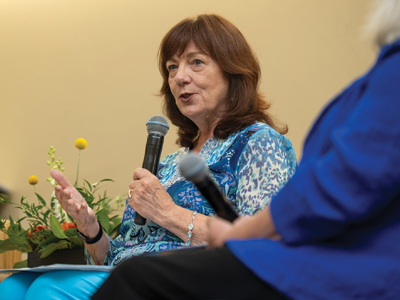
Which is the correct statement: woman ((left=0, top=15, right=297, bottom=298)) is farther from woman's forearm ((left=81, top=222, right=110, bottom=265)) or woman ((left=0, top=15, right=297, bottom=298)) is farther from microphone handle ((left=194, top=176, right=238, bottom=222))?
microphone handle ((left=194, top=176, right=238, bottom=222))

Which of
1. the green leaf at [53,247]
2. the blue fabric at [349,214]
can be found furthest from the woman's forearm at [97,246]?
the blue fabric at [349,214]

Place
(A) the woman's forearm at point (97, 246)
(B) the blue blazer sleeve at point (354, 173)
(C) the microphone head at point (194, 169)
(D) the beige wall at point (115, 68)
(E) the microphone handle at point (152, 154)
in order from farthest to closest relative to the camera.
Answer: (D) the beige wall at point (115, 68) → (A) the woman's forearm at point (97, 246) → (E) the microphone handle at point (152, 154) → (C) the microphone head at point (194, 169) → (B) the blue blazer sleeve at point (354, 173)

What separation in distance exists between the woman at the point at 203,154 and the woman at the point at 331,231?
1.87 ft

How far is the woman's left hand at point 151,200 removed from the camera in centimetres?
137

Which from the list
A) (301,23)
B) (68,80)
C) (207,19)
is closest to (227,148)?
(207,19)

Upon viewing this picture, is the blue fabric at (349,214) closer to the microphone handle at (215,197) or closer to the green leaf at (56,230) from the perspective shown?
the microphone handle at (215,197)

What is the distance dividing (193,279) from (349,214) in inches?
9.7

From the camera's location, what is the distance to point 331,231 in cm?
62

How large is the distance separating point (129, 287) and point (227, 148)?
849 millimetres

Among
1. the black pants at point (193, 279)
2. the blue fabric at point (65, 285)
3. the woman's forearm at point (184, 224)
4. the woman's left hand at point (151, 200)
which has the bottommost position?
the blue fabric at point (65, 285)

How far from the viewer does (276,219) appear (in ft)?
2.16

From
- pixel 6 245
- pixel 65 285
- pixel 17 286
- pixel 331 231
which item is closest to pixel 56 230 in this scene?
pixel 6 245

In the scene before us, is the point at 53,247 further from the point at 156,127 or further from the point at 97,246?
the point at 156,127

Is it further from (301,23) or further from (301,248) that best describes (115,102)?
(301,248)
